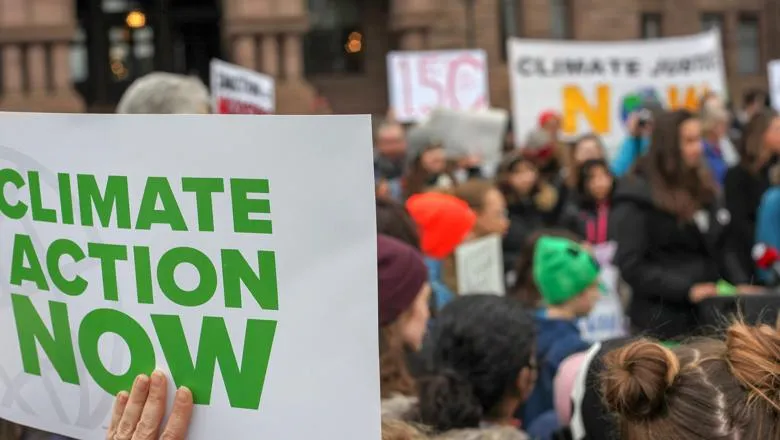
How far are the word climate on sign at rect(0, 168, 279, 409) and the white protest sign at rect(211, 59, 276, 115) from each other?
4272 mm

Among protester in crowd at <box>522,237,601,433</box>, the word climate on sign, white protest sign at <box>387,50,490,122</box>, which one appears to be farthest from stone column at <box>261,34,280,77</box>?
the word climate on sign

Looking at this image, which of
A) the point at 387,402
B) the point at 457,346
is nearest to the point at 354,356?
the point at 387,402

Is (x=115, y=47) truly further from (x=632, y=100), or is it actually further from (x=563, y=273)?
(x=563, y=273)

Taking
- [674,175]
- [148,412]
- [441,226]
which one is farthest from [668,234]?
[148,412]

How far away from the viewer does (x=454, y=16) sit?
18.9 metres

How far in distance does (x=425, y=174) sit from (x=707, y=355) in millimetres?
5676

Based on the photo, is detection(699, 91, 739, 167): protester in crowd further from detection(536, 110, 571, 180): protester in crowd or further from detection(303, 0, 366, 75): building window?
detection(303, 0, 366, 75): building window

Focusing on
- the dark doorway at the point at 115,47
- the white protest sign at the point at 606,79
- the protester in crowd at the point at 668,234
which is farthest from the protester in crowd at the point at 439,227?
the dark doorway at the point at 115,47

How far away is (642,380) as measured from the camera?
5.83ft

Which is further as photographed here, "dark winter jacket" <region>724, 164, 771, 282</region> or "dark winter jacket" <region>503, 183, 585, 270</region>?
"dark winter jacket" <region>503, 183, 585, 270</region>

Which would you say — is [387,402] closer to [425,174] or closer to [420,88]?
[425,174]

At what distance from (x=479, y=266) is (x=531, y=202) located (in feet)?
7.91

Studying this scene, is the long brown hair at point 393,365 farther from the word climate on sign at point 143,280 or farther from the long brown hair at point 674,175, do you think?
the long brown hair at point 674,175

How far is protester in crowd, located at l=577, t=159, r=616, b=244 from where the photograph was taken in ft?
23.9
